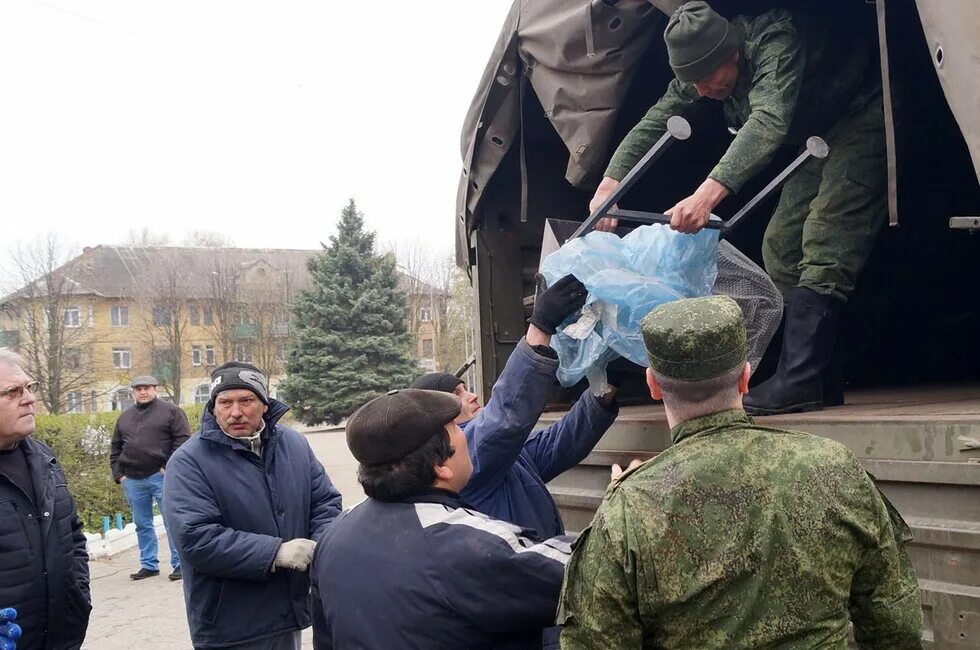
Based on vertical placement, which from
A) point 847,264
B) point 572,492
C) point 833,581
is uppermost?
point 847,264

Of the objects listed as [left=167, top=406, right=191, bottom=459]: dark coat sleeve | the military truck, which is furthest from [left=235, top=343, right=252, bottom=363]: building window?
the military truck

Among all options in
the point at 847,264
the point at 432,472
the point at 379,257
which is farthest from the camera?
the point at 379,257

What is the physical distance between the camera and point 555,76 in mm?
3188

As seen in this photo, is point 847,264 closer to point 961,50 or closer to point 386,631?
point 961,50

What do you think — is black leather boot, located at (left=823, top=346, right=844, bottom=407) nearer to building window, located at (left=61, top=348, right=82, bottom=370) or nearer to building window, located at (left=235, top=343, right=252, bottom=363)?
building window, located at (left=61, top=348, right=82, bottom=370)

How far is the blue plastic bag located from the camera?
2.42 metres

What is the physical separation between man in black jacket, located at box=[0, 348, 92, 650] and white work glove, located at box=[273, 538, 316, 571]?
713 mm

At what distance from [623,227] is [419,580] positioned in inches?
75.2

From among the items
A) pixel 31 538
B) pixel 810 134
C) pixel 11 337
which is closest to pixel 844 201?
pixel 810 134

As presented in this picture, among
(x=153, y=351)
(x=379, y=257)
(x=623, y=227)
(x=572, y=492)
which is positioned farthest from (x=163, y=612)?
(x=153, y=351)

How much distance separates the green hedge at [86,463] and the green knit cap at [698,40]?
8191 millimetres

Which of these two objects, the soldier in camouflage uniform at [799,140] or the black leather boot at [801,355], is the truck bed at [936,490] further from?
the soldier in camouflage uniform at [799,140]

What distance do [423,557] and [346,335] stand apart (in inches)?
907

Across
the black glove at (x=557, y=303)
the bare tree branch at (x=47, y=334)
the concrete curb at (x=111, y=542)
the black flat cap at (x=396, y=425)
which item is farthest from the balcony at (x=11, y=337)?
the black flat cap at (x=396, y=425)
